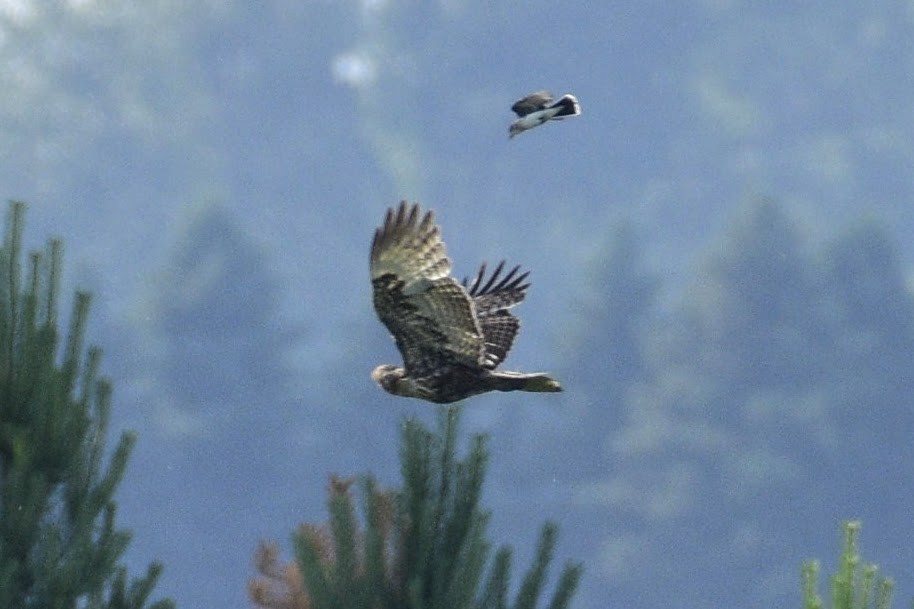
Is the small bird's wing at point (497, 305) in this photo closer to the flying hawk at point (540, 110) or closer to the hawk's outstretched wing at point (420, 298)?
the hawk's outstretched wing at point (420, 298)

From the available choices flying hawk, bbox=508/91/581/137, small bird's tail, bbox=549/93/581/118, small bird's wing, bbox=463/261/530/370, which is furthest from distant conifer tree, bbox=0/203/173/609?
small bird's tail, bbox=549/93/581/118

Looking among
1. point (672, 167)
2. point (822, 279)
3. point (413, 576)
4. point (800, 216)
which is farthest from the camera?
point (672, 167)

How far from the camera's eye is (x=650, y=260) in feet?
609

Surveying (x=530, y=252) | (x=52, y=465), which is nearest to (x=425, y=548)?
(x=52, y=465)

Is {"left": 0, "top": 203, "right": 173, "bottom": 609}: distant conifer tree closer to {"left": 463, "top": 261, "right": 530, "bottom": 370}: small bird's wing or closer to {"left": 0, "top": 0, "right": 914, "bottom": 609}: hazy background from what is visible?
{"left": 463, "top": 261, "right": 530, "bottom": 370}: small bird's wing

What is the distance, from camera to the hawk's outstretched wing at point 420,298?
35.0ft

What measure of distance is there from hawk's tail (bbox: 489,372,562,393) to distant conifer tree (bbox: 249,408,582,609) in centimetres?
32

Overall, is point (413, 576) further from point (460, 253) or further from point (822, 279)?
point (460, 253)

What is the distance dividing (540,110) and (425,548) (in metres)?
Answer: 2.43

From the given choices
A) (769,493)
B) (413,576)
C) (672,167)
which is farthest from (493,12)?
(413,576)

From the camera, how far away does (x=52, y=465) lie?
1085 cm

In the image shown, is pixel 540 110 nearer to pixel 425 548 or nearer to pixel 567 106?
pixel 567 106

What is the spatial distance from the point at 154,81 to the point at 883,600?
188m

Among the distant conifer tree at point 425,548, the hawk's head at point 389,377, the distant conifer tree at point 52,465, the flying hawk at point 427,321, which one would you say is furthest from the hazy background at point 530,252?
the distant conifer tree at point 52,465
